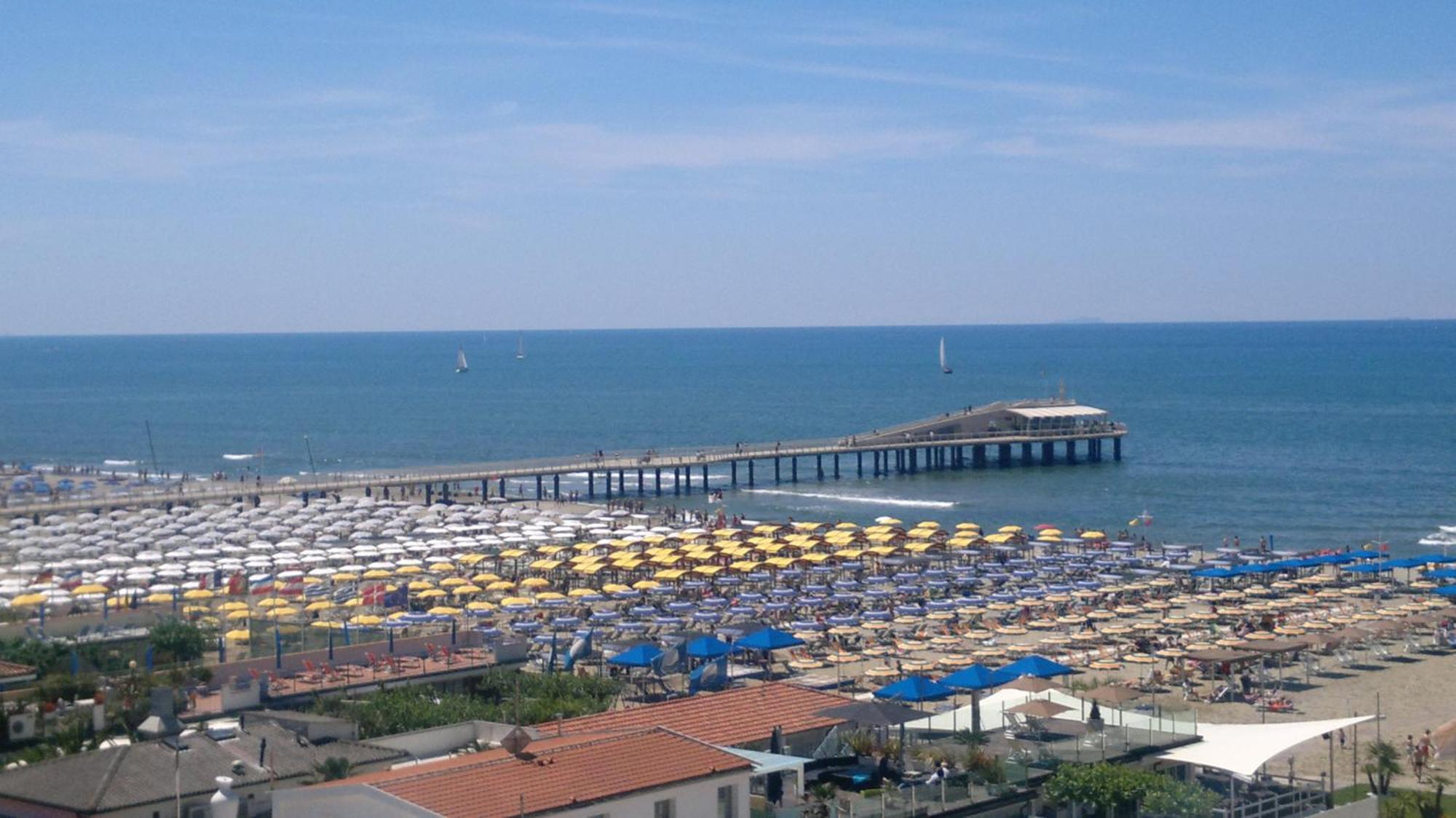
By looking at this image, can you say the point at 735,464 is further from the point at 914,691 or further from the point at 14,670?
the point at 14,670

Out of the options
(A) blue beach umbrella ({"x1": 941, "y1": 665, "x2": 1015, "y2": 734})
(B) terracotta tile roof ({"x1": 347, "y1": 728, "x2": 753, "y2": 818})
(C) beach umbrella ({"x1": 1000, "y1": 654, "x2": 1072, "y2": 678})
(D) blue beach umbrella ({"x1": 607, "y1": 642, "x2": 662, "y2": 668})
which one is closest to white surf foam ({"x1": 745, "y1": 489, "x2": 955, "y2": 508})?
(D) blue beach umbrella ({"x1": 607, "y1": 642, "x2": 662, "y2": 668})

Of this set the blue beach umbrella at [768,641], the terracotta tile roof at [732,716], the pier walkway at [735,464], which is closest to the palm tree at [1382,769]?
the terracotta tile roof at [732,716]

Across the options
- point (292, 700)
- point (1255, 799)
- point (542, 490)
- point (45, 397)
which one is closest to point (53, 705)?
point (292, 700)

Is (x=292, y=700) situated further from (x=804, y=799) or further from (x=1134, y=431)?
(x=1134, y=431)

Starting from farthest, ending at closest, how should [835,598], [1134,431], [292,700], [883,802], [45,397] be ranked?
[45,397]
[1134,431]
[835,598]
[292,700]
[883,802]

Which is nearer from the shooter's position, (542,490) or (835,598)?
(835,598)

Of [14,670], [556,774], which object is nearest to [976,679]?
[556,774]

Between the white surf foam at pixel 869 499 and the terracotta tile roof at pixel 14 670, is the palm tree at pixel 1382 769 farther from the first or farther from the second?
the white surf foam at pixel 869 499
